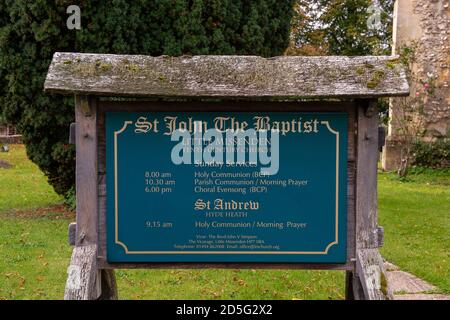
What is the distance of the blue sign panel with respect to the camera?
14.5 ft

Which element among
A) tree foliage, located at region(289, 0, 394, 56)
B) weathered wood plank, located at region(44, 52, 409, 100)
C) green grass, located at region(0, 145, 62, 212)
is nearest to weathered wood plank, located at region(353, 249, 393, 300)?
weathered wood plank, located at region(44, 52, 409, 100)

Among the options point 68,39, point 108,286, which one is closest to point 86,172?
point 108,286

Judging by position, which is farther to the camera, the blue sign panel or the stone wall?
the stone wall

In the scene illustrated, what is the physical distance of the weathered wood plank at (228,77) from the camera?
4219 millimetres

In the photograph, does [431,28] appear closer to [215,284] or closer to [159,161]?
[215,284]

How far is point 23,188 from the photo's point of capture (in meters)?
15.4

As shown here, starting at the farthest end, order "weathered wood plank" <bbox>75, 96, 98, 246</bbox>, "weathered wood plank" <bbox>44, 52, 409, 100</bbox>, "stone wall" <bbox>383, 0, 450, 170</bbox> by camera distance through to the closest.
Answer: "stone wall" <bbox>383, 0, 450, 170</bbox>
"weathered wood plank" <bbox>75, 96, 98, 246</bbox>
"weathered wood plank" <bbox>44, 52, 409, 100</bbox>

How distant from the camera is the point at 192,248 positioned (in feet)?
14.6

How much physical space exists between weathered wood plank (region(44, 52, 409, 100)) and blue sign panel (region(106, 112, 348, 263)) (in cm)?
22

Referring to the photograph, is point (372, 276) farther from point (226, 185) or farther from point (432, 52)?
point (432, 52)

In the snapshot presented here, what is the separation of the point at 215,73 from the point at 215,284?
10.8 ft

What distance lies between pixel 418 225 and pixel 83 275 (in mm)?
7496

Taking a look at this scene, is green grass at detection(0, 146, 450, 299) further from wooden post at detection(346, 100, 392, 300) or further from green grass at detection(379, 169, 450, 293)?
wooden post at detection(346, 100, 392, 300)

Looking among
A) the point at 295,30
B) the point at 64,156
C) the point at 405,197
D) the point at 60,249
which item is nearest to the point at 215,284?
the point at 60,249
